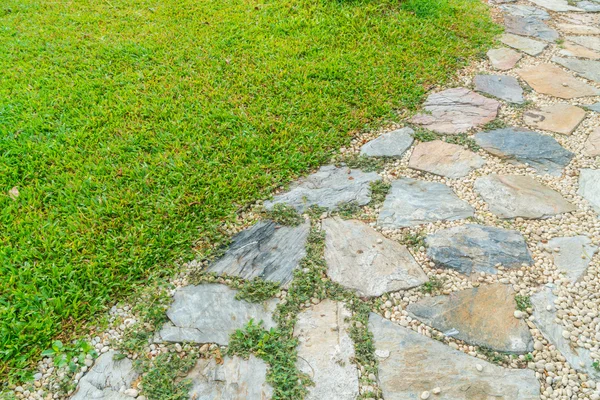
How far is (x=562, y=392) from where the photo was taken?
5.45 ft

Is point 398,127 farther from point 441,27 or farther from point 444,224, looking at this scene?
point 441,27

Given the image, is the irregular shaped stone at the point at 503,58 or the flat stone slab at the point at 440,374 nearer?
the flat stone slab at the point at 440,374

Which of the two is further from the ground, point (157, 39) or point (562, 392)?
point (157, 39)

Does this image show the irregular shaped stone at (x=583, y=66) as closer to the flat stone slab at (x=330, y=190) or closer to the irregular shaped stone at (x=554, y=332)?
the flat stone slab at (x=330, y=190)

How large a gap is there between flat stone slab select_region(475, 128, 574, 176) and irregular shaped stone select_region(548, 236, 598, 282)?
63cm

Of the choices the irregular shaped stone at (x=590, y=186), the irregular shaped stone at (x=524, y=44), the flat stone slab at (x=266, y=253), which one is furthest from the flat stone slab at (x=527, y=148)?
the irregular shaped stone at (x=524, y=44)

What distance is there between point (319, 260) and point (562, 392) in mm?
1079

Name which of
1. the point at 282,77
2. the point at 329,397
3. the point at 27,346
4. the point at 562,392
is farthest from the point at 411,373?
the point at 282,77

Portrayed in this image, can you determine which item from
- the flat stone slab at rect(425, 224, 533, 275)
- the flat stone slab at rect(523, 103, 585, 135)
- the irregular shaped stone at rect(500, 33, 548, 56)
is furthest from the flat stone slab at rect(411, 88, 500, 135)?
the irregular shaped stone at rect(500, 33, 548, 56)

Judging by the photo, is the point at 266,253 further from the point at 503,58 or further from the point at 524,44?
the point at 524,44

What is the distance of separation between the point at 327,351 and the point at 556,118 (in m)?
2.57

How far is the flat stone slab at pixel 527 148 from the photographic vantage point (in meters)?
2.85

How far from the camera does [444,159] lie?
9.40 ft

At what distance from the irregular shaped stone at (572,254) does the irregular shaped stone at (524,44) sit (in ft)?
8.38
